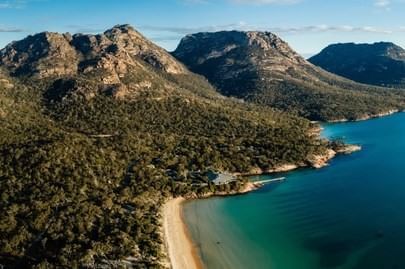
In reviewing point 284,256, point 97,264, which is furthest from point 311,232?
point 97,264

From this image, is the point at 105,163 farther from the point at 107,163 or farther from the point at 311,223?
the point at 311,223

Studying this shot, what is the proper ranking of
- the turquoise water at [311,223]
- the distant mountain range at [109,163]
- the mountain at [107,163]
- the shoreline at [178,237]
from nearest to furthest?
the shoreline at [178,237]
the mountain at [107,163]
the distant mountain range at [109,163]
the turquoise water at [311,223]

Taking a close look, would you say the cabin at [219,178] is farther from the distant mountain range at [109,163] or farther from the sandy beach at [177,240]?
the sandy beach at [177,240]

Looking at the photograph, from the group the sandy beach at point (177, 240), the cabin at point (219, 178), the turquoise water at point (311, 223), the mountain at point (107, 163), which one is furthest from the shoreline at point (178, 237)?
the cabin at point (219, 178)

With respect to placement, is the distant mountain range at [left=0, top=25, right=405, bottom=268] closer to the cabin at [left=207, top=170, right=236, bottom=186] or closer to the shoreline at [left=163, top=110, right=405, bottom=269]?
the cabin at [left=207, top=170, right=236, bottom=186]

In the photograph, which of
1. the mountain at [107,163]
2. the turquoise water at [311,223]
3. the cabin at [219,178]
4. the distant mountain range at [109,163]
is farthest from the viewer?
the cabin at [219,178]

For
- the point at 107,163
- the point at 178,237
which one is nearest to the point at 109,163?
the point at 107,163
